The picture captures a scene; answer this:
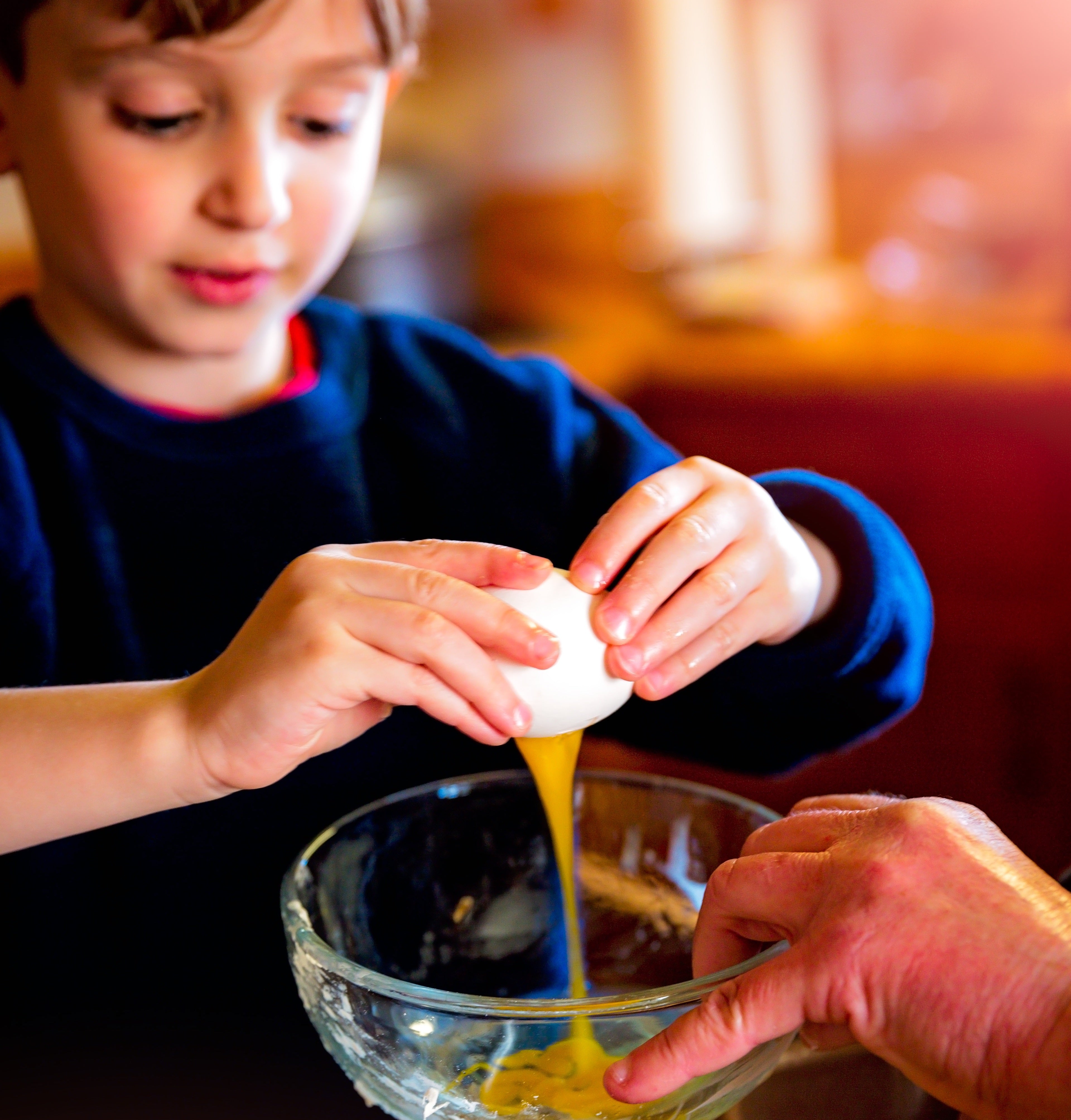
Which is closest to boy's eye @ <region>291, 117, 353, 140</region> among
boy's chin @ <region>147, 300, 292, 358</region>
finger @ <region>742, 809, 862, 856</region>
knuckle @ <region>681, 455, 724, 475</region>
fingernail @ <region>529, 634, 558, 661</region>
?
boy's chin @ <region>147, 300, 292, 358</region>

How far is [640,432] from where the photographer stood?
3.51 feet

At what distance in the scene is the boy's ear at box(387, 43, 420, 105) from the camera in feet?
3.12

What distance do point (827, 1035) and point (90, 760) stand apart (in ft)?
1.29

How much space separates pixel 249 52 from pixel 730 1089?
0.66m

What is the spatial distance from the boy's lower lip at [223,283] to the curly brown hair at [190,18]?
0.52 ft

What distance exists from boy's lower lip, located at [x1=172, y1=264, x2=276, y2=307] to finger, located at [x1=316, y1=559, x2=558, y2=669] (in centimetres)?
36

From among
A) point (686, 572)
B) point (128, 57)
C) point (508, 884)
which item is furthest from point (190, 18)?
point (508, 884)

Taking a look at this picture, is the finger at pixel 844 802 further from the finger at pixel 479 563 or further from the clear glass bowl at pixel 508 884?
the finger at pixel 479 563

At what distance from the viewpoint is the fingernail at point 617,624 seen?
639mm

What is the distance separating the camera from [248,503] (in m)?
0.99

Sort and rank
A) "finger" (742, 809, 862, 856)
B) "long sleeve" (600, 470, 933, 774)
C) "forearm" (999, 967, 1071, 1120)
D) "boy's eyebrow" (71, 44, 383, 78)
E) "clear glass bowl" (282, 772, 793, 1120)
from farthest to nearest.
Answer: 1. "long sleeve" (600, 470, 933, 774)
2. "boy's eyebrow" (71, 44, 383, 78)
3. "clear glass bowl" (282, 772, 793, 1120)
4. "finger" (742, 809, 862, 856)
5. "forearm" (999, 967, 1071, 1120)

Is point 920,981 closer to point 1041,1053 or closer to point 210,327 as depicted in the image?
point 1041,1053

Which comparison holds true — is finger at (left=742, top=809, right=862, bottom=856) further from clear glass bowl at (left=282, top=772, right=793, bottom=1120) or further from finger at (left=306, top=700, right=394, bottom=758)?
finger at (left=306, top=700, right=394, bottom=758)

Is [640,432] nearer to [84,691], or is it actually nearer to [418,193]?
[84,691]
